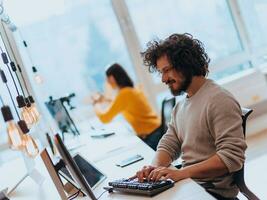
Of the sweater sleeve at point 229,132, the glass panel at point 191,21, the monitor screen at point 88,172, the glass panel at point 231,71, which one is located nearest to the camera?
the sweater sleeve at point 229,132

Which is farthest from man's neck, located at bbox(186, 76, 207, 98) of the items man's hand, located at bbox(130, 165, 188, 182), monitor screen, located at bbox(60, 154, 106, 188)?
monitor screen, located at bbox(60, 154, 106, 188)

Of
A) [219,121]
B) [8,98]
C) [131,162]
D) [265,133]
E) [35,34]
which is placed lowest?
[265,133]

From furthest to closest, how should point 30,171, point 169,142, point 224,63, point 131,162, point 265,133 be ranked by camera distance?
point 224,63 < point 265,133 < point 30,171 < point 131,162 < point 169,142

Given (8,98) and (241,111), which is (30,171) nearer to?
(8,98)

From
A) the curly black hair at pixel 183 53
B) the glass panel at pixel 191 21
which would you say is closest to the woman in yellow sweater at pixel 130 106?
the glass panel at pixel 191 21

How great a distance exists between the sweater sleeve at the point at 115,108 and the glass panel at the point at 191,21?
852 millimetres

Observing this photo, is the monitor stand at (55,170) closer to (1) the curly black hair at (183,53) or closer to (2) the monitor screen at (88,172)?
(2) the monitor screen at (88,172)

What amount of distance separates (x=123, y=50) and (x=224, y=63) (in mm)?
1215

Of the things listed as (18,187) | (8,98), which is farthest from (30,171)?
(8,98)

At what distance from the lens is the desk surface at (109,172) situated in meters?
1.67

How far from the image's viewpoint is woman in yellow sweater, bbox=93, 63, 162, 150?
3979 mm

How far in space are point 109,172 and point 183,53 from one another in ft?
2.75

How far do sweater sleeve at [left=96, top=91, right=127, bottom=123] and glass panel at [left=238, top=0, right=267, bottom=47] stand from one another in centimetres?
182

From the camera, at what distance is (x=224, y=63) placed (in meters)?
4.82
